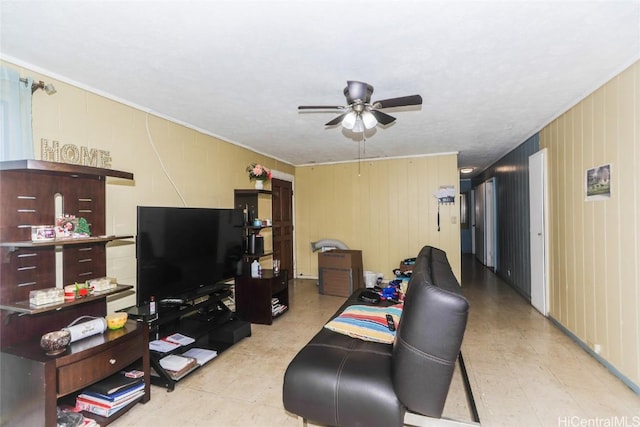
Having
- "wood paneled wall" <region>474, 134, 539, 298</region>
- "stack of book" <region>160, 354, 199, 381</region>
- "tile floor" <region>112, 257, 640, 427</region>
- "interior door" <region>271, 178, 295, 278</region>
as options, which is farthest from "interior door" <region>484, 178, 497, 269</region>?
→ "stack of book" <region>160, 354, 199, 381</region>

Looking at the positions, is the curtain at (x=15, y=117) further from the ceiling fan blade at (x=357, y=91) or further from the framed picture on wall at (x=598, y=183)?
the framed picture on wall at (x=598, y=183)

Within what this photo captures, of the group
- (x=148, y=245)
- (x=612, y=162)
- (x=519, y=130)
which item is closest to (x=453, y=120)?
(x=519, y=130)

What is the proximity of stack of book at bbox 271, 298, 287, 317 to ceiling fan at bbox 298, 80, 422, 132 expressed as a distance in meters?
2.49

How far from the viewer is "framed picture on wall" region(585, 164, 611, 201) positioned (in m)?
2.49

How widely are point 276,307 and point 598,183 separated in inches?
146

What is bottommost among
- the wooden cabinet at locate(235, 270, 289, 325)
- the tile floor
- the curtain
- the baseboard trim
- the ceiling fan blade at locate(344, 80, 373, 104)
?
the tile floor

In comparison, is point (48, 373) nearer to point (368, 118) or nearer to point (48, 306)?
point (48, 306)

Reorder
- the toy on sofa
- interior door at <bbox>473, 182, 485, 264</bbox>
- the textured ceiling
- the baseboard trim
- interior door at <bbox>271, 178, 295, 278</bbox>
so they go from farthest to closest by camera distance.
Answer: interior door at <bbox>473, 182, 485, 264</bbox>
interior door at <bbox>271, 178, 295, 278</bbox>
the toy on sofa
the baseboard trim
the textured ceiling

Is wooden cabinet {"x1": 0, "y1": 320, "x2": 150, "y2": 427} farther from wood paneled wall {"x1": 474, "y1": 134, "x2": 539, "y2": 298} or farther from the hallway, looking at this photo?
wood paneled wall {"x1": 474, "y1": 134, "x2": 539, "y2": 298}

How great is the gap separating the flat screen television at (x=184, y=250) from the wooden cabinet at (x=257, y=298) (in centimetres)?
29

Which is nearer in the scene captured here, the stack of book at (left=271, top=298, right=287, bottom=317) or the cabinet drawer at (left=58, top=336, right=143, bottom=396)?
the cabinet drawer at (left=58, top=336, right=143, bottom=396)

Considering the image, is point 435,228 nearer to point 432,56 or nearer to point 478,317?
point 478,317

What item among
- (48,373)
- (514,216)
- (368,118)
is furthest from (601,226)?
(48,373)

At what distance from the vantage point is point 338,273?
509cm
